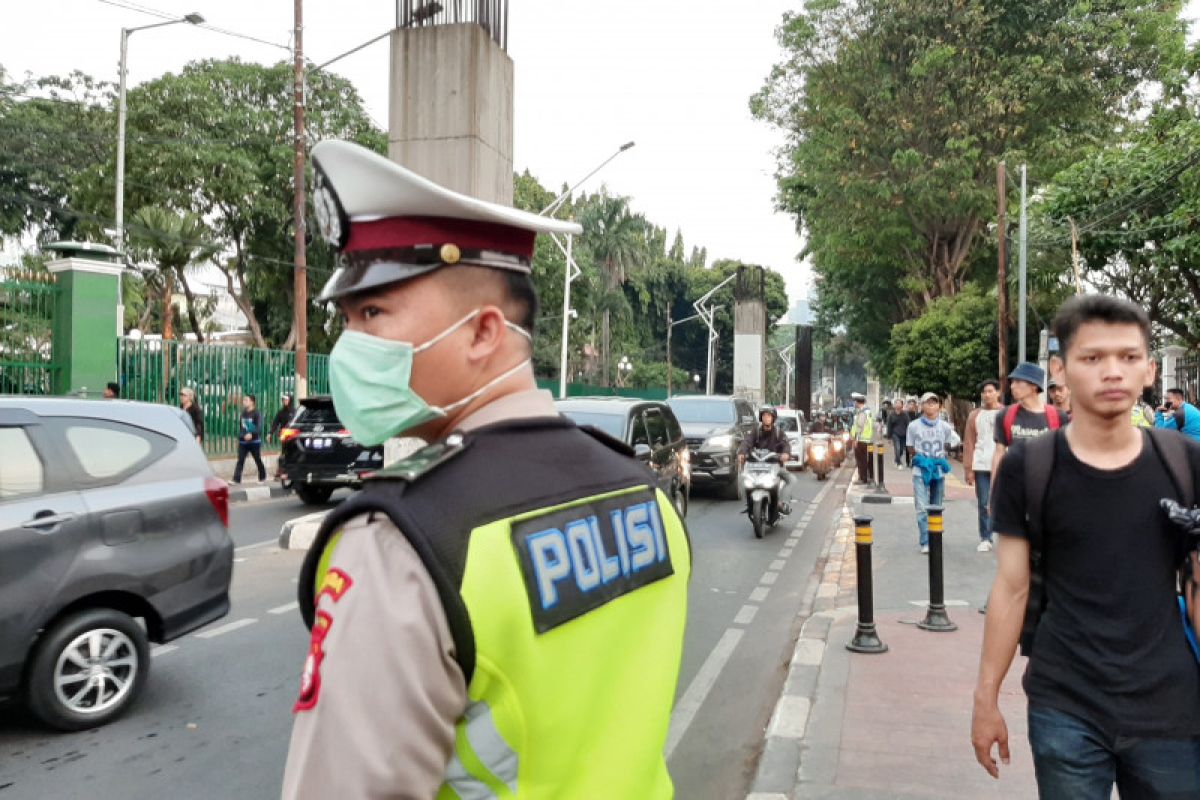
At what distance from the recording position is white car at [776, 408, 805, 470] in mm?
23125

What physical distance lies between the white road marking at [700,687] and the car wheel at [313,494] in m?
8.67

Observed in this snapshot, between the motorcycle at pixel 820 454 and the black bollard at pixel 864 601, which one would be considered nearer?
the black bollard at pixel 864 601

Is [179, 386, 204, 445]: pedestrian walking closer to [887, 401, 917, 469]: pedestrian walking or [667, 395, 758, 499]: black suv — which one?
[667, 395, 758, 499]: black suv

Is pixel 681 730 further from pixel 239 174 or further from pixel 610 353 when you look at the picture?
pixel 610 353

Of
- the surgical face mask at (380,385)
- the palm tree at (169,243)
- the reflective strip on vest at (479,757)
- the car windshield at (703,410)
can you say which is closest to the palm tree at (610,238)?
the palm tree at (169,243)

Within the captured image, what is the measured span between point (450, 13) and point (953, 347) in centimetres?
2318

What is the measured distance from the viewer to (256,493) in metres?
15.5

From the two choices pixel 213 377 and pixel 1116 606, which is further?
pixel 213 377

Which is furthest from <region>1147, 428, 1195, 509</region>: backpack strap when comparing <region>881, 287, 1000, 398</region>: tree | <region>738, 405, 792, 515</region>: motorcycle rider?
<region>881, 287, 1000, 398</region>: tree

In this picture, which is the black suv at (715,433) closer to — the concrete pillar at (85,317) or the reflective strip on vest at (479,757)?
the concrete pillar at (85,317)

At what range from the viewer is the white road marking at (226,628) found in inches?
263

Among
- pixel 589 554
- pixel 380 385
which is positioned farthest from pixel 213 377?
pixel 589 554

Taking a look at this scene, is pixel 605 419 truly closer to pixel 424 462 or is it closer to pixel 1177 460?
pixel 1177 460

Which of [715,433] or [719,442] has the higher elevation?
[715,433]
